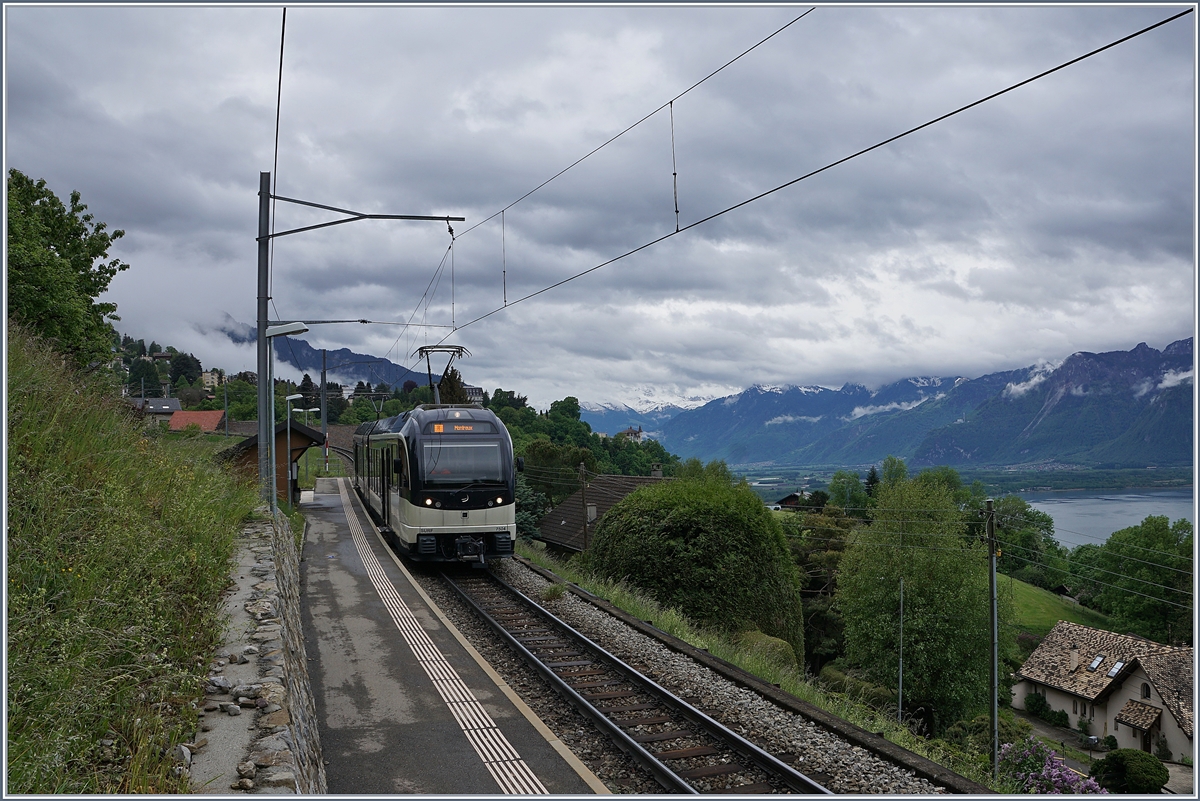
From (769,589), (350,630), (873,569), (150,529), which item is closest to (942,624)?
(873,569)

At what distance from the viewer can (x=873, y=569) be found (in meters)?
35.0

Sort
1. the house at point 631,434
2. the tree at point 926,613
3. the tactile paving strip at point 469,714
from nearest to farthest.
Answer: the tactile paving strip at point 469,714 < the tree at point 926,613 < the house at point 631,434

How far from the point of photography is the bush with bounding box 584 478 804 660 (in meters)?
18.0

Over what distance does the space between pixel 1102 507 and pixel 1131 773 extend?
10091cm

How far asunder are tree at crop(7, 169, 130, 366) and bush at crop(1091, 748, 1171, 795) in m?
23.4

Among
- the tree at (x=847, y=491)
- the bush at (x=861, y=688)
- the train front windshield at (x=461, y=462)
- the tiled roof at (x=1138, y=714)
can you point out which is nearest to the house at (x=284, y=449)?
the train front windshield at (x=461, y=462)

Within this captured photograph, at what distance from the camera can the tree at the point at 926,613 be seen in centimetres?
3136

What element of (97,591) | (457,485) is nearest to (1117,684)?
(457,485)

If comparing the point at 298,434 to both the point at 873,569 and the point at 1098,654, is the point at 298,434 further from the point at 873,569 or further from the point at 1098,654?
the point at 1098,654

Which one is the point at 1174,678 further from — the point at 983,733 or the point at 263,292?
the point at 263,292

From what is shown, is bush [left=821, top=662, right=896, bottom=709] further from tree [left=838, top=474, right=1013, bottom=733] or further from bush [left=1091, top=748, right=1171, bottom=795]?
bush [left=1091, top=748, right=1171, bottom=795]

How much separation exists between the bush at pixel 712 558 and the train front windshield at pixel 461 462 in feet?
15.2

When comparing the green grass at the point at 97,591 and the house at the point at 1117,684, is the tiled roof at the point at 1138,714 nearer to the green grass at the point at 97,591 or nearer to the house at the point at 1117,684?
the house at the point at 1117,684

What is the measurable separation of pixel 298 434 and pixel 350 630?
17919 millimetres
